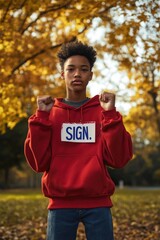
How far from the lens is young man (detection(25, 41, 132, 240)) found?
7.97ft

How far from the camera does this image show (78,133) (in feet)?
8.40

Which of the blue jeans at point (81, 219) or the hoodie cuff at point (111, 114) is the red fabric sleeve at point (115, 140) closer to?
the hoodie cuff at point (111, 114)

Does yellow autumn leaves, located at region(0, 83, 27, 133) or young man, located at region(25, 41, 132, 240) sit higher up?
yellow autumn leaves, located at region(0, 83, 27, 133)

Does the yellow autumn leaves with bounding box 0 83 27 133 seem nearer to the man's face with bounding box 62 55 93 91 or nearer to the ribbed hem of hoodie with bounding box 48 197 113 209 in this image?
the man's face with bounding box 62 55 93 91

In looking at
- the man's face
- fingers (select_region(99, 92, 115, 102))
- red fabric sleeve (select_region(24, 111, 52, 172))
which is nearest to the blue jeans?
red fabric sleeve (select_region(24, 111, 52, 172))

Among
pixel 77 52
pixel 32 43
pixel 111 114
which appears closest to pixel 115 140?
pixel 111 114

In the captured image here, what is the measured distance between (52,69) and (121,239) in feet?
17.2

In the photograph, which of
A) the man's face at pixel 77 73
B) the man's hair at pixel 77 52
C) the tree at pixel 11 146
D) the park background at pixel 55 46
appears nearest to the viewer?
the man's face at pixel 77 73

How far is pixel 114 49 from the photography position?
9.33m

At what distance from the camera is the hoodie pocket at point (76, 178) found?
243cm

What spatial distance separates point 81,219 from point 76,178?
258 mm

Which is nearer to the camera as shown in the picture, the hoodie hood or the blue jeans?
the blue jeans

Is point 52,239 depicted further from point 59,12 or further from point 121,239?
point 59,12

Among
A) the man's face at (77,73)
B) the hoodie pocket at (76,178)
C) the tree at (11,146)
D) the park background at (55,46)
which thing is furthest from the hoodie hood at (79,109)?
the tree at (11,146)
